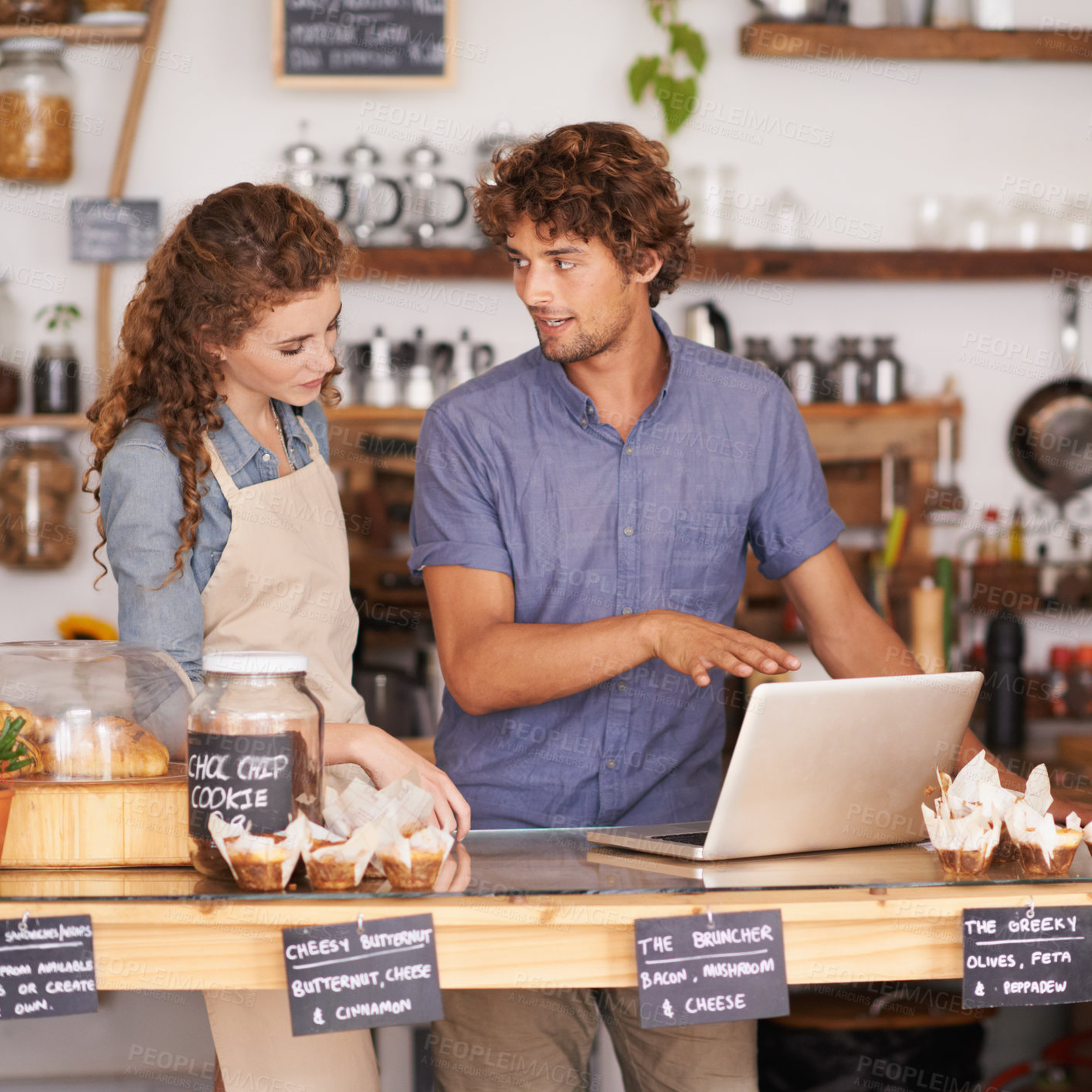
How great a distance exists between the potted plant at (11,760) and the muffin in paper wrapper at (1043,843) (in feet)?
2.68

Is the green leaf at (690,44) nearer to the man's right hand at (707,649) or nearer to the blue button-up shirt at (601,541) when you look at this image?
the blue button-up shirt at (601,541)

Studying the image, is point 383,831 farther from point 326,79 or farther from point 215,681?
point 326,79

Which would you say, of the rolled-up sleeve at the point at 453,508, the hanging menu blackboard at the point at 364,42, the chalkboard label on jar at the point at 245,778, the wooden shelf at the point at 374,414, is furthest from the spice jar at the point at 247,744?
the hanging menu blackboard at the point at 364,42

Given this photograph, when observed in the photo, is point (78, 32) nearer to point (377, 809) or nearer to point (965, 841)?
point (377, 809)

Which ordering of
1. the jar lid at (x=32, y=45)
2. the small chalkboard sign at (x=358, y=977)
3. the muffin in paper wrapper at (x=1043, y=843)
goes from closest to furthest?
the small chalkboard sign at (x=358, y=977)
the muffin in paper wrapper at (x=1043, y=843)
the jar lid at (x=32, y=45)

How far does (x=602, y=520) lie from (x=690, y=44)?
84.7 inches

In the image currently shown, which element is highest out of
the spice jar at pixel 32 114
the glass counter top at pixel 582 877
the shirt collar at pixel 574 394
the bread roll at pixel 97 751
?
the spice jar at pixel 32 114

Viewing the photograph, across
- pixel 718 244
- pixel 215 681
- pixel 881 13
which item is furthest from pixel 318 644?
pixel 881 13

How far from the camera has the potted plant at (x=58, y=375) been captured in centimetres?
338

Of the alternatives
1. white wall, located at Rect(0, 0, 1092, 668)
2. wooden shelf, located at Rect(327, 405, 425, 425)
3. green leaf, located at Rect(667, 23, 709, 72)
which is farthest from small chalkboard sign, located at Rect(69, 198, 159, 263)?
green leaf, located at Rect(667, 23, 709, 72)

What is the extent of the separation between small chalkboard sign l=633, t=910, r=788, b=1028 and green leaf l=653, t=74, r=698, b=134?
2760 mm

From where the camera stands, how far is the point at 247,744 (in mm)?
1029

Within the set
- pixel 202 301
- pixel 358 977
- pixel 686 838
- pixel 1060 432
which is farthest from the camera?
pixel 1060 432

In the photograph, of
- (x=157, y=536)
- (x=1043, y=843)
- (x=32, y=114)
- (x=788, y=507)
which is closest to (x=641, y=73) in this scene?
(x=32, y=114)
